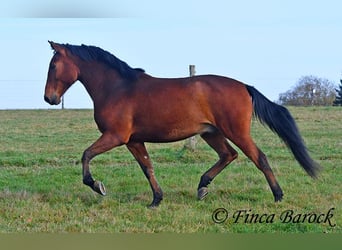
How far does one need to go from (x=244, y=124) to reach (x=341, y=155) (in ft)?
16.9

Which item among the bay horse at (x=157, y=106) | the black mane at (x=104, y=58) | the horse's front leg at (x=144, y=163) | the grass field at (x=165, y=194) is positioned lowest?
the grass field at (x=165, y=194)

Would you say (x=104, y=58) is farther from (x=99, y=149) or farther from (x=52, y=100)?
(x=99, y=149)

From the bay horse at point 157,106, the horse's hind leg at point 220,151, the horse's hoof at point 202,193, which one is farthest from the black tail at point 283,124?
the horse's hoof at point 202,193

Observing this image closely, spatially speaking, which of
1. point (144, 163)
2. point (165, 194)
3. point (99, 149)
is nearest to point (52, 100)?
point (99, 149)

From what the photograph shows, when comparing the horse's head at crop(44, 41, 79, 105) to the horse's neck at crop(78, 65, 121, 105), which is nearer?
the horse's head at crop(44, 41, 79, 105)

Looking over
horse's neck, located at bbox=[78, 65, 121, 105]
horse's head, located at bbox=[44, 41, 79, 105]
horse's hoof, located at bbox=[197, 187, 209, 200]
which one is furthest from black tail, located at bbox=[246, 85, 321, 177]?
horse's head, located at bbox=[44, 41, 79, 105]

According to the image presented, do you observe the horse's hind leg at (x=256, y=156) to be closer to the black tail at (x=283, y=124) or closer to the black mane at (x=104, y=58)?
the black tail at (x=283, y=124)

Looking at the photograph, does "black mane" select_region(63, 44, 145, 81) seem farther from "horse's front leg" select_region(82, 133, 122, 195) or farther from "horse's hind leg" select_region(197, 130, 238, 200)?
"horse's hind leg" select_region(197, 130, 238, 200)

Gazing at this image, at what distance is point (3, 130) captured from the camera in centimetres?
1753

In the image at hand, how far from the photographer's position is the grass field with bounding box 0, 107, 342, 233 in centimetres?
487

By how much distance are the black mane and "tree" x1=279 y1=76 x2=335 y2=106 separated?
621cm

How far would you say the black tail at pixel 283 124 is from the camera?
595cm

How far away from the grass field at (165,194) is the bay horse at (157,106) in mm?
348

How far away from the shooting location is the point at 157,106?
568 centimetres
